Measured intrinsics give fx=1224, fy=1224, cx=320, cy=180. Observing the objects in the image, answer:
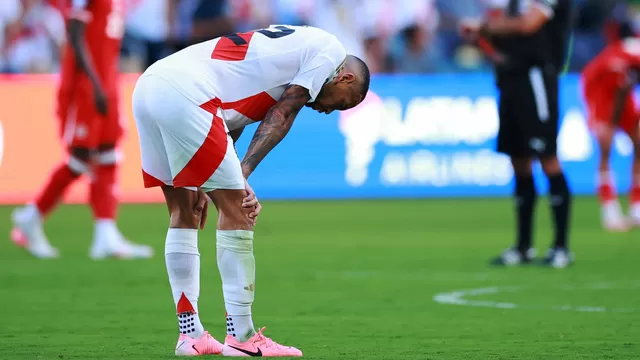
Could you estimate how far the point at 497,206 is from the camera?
57.1 ft

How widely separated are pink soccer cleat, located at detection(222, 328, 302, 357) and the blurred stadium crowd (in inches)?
558

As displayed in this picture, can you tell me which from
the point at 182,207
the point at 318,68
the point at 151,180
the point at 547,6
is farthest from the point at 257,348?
the point at 547,6

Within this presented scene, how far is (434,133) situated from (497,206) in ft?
5.08

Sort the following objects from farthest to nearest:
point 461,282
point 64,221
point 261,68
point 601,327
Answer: point 64,221 < point 461,282 < point 601,327 < point 261,68

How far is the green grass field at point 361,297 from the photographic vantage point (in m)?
6.18

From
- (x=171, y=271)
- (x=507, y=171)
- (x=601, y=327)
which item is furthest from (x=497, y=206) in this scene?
(x=171, y=271)

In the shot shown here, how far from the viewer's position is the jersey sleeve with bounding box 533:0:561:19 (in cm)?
1038

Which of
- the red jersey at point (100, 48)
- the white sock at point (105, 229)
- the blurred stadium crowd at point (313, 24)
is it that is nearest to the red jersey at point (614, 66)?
the blurred stadium crowd at point (313, 24)

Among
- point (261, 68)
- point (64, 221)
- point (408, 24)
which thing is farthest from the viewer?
point (408, 24)

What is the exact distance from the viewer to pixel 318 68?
5809 mm

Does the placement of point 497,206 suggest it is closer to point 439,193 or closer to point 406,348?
point 439,193

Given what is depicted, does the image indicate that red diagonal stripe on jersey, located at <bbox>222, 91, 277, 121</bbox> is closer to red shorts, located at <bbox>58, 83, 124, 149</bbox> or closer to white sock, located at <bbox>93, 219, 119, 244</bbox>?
red shorts, located at <bbox>58, 83, 124, 149</bbox>

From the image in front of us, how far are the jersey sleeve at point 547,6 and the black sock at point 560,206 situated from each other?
1.38 meters

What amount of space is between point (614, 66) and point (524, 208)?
510 cm
